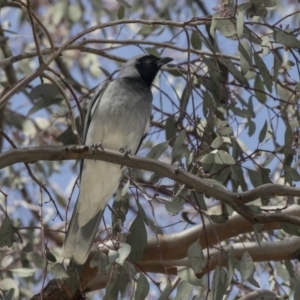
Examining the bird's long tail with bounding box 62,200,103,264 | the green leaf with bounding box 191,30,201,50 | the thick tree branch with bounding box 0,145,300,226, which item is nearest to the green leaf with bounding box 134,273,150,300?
the thick tree branch with bounding box 0,145,300,226

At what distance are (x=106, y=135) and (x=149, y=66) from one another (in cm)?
70

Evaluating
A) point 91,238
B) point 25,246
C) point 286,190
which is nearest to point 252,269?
point 286,190

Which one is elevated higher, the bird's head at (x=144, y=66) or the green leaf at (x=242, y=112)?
the bird's head at (x=144, y=66)

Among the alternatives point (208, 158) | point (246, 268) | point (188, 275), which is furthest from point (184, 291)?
point (208, 158)

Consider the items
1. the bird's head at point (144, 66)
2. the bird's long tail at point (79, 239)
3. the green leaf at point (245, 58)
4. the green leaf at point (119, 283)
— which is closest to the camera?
the green leaf at point (119, 283)

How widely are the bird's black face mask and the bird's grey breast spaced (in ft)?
1.41

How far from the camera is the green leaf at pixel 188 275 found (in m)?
2.72

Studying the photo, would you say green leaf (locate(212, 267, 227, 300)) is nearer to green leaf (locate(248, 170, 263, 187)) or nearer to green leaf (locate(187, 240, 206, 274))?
green leaf (locate(187, 240, 206, 274))

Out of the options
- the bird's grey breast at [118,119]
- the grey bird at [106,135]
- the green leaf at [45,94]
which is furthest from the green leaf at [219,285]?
the green leaf at [45,94]

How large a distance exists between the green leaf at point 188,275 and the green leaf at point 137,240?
25 centimetres

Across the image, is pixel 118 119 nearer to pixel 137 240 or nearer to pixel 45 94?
pixel 45 94

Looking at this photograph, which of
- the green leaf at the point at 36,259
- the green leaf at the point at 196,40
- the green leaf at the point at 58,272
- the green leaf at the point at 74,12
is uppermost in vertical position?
the green leaf at the point at 74,12

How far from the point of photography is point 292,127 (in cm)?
344

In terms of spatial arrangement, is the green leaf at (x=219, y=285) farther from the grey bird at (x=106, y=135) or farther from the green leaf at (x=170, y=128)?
the green leaf at (x=170, y=128)
